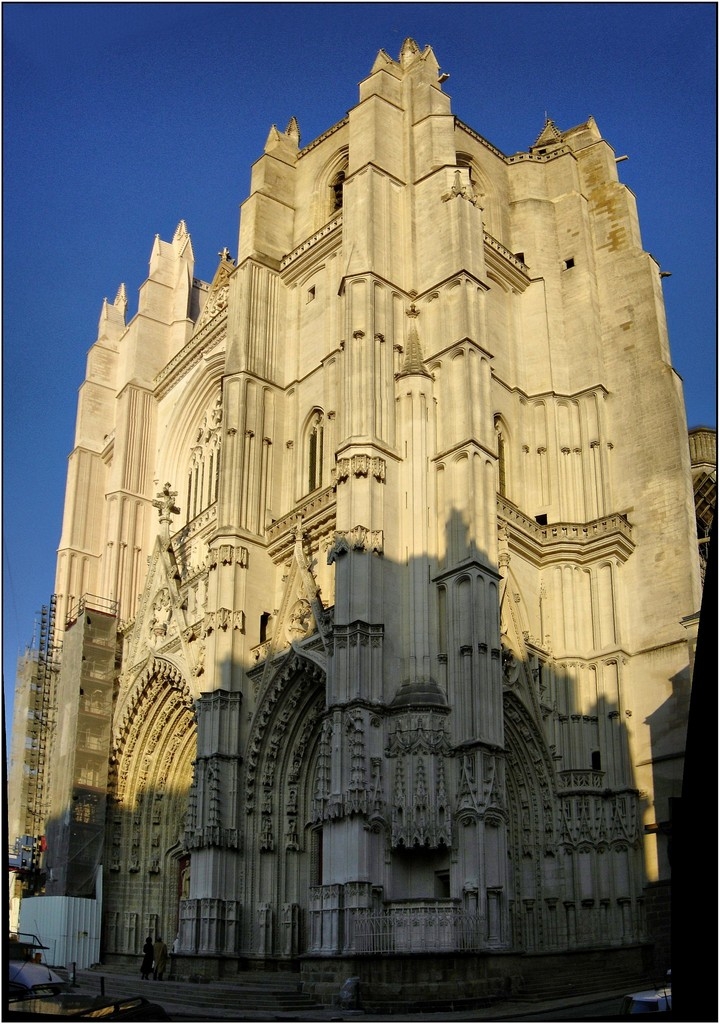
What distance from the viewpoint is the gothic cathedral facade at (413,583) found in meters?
22.6

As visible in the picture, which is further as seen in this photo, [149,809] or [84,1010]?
[149,809]

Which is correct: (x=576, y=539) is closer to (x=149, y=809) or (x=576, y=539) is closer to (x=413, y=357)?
(x=413, y=357)

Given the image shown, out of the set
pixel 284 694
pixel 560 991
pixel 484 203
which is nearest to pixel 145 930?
pixel 284 694

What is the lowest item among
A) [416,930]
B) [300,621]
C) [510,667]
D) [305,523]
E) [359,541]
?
[416,930]

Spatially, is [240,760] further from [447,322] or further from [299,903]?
[447,322]

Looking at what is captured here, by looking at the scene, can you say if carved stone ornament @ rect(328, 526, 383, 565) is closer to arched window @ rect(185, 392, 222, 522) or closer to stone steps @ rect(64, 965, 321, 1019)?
stone steps @ rect(64, 965, 321, 1019)

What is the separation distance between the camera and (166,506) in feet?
109

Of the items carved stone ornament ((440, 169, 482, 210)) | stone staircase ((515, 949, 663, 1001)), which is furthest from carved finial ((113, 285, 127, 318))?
Answer: stone staircase ((515, 949, 663, 1001))

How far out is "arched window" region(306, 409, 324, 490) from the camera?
95.3 ft

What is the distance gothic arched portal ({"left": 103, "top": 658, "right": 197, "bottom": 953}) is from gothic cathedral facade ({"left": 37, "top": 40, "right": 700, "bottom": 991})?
3.1 inches

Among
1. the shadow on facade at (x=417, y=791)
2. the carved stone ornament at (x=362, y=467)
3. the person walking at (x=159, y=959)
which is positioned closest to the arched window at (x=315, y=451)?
the carved stone ornament at (x=362, y=467)

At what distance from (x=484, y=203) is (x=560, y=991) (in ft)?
65.9

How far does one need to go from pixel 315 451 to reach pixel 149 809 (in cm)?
1023

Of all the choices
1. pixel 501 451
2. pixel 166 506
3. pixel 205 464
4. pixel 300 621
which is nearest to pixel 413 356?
pixel 501 451
